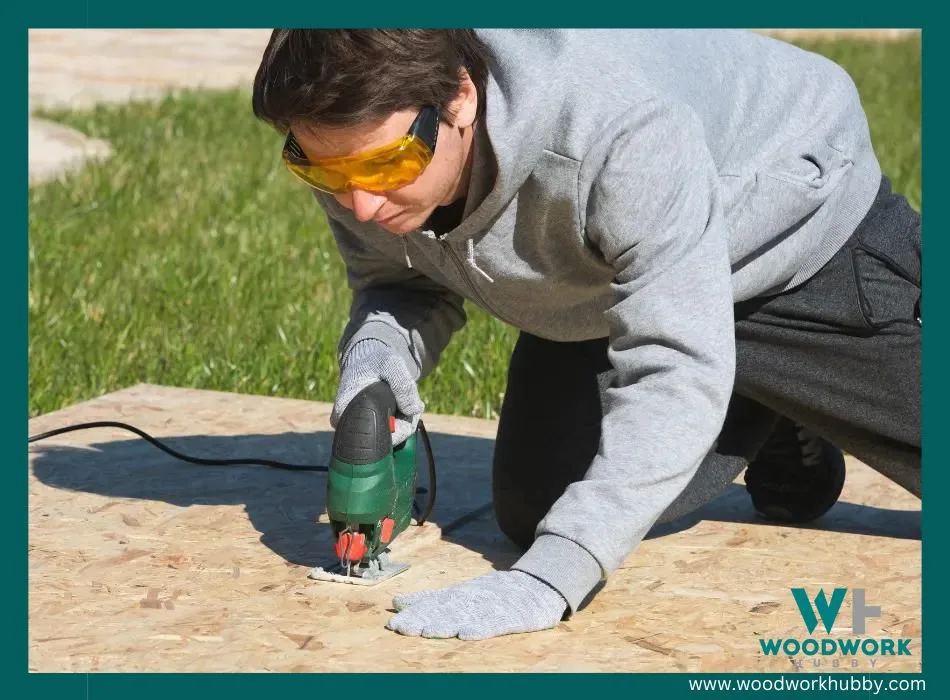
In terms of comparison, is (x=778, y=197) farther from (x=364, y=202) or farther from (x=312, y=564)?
(x=312, y=564)

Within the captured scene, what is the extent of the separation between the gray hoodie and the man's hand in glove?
0.04 metres

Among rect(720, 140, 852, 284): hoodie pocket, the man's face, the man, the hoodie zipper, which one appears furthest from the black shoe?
the man's face

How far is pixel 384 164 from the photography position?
2.52 meters

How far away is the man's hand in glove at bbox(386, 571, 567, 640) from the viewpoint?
2658 mm

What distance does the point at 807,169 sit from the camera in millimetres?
2984

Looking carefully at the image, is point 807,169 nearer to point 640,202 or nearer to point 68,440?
point 640,202

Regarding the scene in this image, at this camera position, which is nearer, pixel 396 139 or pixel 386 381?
pixel 396 139

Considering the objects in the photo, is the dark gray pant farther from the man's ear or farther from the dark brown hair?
the dark brown hair

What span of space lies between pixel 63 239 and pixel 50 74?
18.5 ft

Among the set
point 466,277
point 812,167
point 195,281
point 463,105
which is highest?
point 463,105

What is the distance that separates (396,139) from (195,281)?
3.42m

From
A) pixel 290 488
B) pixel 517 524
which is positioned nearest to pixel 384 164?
pixel 517 524

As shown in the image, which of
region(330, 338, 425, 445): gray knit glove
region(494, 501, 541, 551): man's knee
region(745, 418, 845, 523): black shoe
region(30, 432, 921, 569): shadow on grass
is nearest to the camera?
region(330, 338, 425, 445): gray knit glove

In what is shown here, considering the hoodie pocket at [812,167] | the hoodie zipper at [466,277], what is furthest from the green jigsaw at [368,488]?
the hoodie pocket at [812,167]
